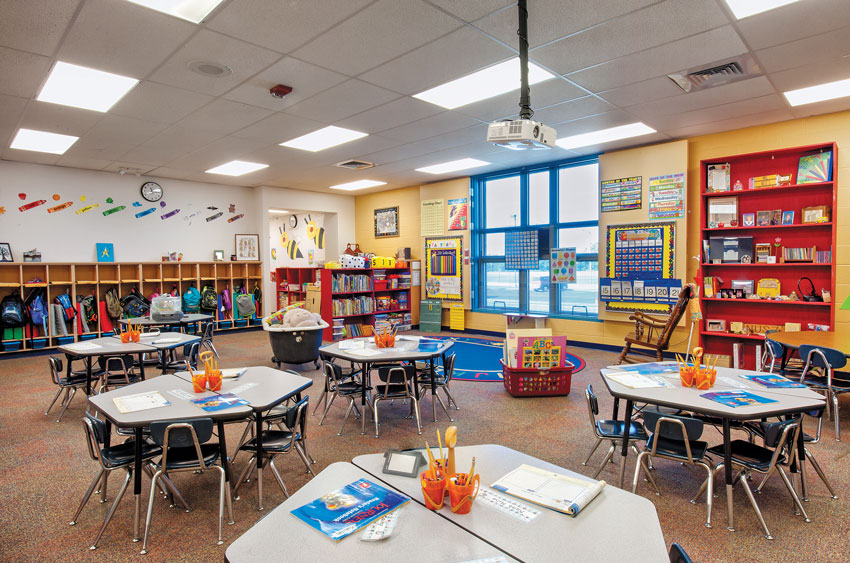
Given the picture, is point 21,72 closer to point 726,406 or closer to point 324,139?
point 324,139

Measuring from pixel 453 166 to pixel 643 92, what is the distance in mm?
4115

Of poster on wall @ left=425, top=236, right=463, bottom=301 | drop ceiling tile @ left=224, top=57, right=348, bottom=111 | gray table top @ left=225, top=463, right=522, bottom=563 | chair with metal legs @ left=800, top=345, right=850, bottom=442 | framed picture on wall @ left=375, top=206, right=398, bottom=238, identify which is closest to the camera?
gray table top @ left=225, top=463, right=522, bottom=563

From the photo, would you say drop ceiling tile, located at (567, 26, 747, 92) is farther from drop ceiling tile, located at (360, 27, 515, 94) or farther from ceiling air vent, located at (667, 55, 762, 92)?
drop ceiling tile, located at (360, 27, 515, 94)

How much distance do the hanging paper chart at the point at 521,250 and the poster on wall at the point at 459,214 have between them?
0.97m

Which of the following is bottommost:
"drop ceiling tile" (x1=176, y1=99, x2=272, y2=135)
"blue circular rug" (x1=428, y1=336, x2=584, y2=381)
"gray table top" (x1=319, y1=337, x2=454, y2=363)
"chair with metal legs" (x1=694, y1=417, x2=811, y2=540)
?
"blue circular rug" (x1=428, y1=336, x2=584, y2=381)

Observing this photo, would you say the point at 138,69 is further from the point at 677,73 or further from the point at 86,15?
the point at 677,73

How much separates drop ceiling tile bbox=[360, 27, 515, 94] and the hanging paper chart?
462 cm

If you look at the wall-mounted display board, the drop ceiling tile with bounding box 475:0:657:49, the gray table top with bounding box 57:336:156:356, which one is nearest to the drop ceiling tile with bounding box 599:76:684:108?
the drop ceiling tile with bounding box 475:0:657:49

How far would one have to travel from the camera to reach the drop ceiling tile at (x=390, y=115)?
5152 mm

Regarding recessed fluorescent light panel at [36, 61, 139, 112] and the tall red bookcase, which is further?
the tall red bookcase

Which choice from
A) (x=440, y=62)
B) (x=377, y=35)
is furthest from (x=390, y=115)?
(x=377, y=35)

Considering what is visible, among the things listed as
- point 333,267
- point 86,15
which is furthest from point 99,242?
point 86,15

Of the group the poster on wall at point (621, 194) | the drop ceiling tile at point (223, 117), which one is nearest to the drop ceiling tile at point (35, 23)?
the drop ceiling tile at point (223, 117)

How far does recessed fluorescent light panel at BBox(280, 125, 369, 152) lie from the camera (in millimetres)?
6204
